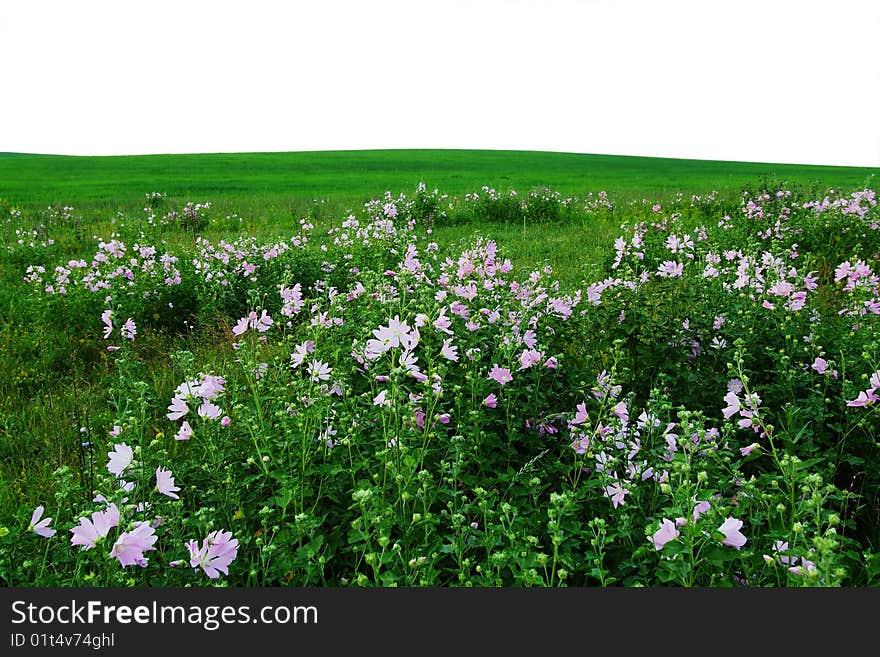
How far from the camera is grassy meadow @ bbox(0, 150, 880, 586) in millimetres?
1897

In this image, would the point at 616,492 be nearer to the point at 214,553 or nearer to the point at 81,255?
the point at 214,553

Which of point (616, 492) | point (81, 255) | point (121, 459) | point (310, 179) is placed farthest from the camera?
point (310, 179)

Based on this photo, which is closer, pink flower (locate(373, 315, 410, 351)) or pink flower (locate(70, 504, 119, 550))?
pink flower (locate(70, 504, 119, 550))

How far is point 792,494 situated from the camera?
6.53 feet

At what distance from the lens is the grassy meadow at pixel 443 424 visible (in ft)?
6.23

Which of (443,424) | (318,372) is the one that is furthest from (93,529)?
(443,424)

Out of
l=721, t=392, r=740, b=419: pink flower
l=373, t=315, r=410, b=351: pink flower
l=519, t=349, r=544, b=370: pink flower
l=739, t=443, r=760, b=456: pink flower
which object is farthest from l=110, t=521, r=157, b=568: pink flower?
l=721, t=392, r=740, b=419: pink flower

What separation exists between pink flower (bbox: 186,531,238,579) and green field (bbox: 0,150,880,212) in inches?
455

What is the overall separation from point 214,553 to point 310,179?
25.2 m

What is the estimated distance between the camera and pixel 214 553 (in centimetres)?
179

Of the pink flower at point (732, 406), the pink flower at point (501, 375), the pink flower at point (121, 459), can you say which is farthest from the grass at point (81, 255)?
the pink flower at point (732, 406)

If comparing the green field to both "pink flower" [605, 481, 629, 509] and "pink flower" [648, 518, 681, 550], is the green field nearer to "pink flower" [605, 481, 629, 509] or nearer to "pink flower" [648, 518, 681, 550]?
"pink flower" [605, 481, 629, 509]

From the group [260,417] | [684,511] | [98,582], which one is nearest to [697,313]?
[684,511]

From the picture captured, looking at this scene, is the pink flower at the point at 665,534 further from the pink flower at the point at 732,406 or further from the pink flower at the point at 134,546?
the pink flower at the point at 134,546
